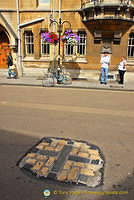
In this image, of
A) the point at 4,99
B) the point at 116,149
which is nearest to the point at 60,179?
the point at 116,149

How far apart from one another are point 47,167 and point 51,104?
415cm

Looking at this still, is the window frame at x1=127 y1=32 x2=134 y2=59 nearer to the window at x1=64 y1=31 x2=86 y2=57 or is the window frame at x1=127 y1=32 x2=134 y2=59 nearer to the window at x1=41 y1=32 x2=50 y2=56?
the window at x1=64 y1=31 x2=86 y2=57

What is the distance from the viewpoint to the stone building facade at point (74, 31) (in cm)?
1351

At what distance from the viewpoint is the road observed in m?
2.59

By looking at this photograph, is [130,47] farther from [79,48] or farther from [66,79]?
[66,79]

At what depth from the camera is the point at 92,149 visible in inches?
145

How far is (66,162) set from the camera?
3.21 meters

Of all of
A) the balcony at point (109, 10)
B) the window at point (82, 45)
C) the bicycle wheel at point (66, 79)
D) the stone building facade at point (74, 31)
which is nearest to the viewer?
the bicycle wheel at point (66, 79)

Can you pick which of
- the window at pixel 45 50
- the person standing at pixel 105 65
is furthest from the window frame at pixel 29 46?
the person standing at pixel 105 65

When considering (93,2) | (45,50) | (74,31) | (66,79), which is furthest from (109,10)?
(45,50)

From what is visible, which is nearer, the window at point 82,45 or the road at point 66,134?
the road at point 66,134

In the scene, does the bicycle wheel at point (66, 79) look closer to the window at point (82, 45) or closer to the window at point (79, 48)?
the window at point (79, 48)

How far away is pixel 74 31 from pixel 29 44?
3860 mm

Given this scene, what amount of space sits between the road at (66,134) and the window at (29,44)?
863cm
